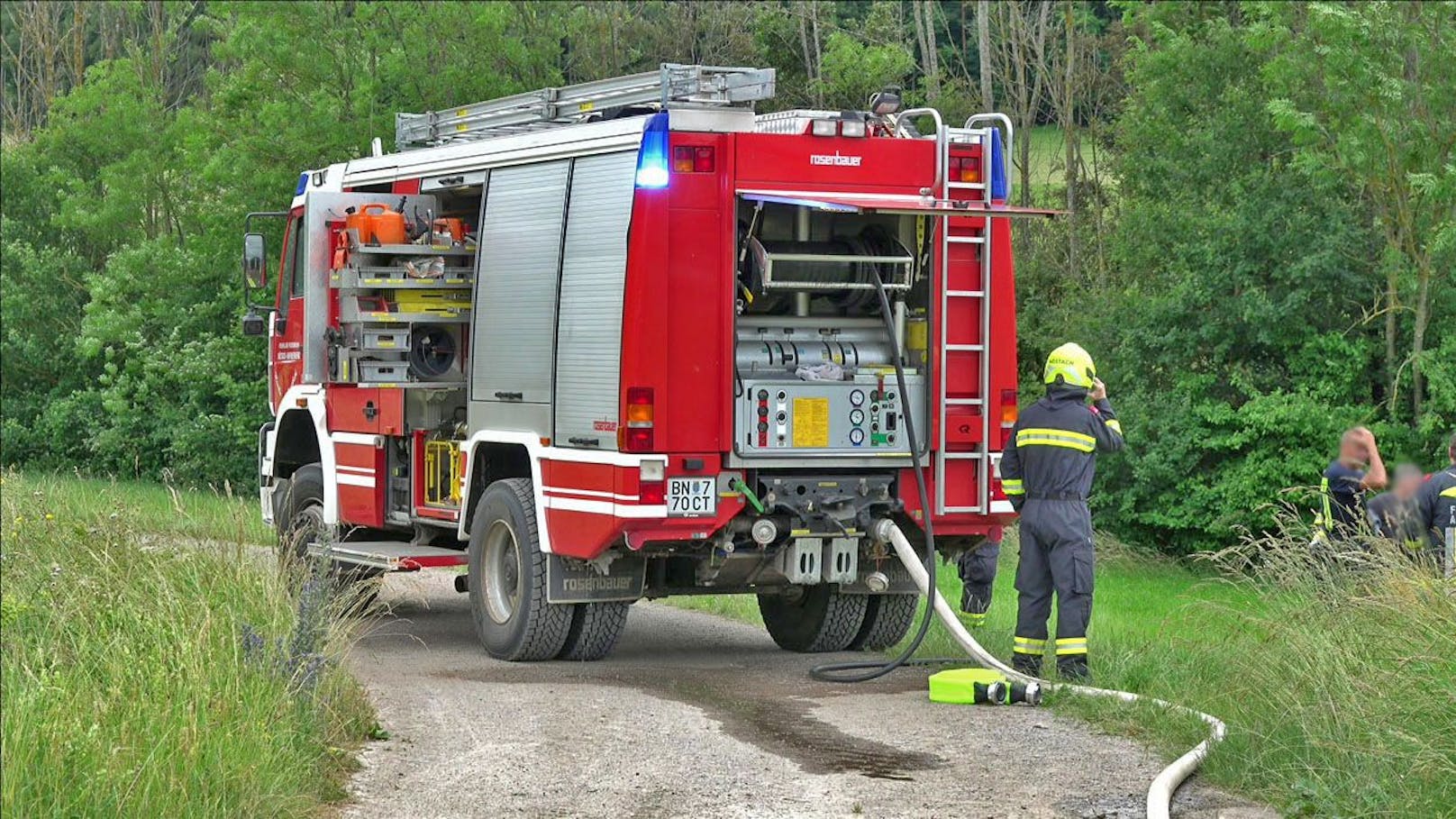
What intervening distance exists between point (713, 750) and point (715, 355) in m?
2.57

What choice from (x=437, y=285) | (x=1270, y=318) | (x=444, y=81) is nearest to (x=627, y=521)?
(x=437, y=285)

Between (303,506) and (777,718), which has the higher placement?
(303,506)

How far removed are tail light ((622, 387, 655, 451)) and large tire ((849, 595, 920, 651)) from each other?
2.38 m

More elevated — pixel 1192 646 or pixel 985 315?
pixel 985 315

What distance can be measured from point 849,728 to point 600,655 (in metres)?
2.59

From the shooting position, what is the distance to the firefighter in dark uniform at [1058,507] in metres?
10.6

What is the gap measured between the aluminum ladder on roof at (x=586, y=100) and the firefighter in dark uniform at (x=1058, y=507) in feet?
7.41

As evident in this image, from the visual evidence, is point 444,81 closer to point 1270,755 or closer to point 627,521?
point 627,521

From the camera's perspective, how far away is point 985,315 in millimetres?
11289

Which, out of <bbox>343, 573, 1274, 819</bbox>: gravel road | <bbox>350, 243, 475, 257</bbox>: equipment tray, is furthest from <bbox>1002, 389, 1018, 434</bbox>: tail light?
<bbox>350, 243, 475, 257</bbox>: equipment tray

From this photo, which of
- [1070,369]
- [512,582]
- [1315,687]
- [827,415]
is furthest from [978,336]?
[1315,687]

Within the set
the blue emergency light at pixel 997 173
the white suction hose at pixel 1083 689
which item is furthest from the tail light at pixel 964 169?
the white suction hose at pixel 1083 689

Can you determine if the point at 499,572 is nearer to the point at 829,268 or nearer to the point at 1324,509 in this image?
the point at 829,268

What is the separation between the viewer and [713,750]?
882 centimetres
